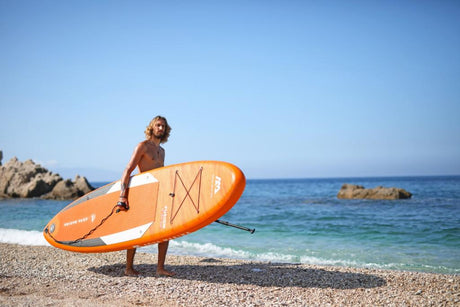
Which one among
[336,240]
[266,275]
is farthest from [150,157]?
[336,240]

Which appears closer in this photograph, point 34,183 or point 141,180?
point 141,180

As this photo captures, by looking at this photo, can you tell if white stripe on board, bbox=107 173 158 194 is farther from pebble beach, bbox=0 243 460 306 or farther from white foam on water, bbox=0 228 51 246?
white foam on water, bbox=0 228 51 246

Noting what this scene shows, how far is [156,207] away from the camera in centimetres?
418

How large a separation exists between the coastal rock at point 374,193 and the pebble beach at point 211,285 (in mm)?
15083

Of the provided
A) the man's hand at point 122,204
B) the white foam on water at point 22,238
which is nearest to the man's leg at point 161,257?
the man's hand at point 122,204

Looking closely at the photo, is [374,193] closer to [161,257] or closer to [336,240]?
[336,240]

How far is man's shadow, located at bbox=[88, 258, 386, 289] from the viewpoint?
421cm

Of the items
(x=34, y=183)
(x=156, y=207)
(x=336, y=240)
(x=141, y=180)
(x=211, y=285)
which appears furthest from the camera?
(x=34, y=183)

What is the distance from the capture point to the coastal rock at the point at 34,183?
74.6 ft

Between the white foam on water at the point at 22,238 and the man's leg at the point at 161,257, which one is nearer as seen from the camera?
the man's leg at the point at 161,257

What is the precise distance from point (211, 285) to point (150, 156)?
176 cm

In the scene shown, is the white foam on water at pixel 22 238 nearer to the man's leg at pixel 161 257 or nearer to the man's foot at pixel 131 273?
the man's foot at pixel 131 273

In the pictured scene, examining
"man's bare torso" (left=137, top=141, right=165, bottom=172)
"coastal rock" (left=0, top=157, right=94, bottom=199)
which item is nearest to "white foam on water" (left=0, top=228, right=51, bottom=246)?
"man's bare torso" (left=137, top=141, right=165, bottom=172)

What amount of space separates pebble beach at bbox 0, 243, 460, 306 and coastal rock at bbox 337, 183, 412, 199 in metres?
15.1
